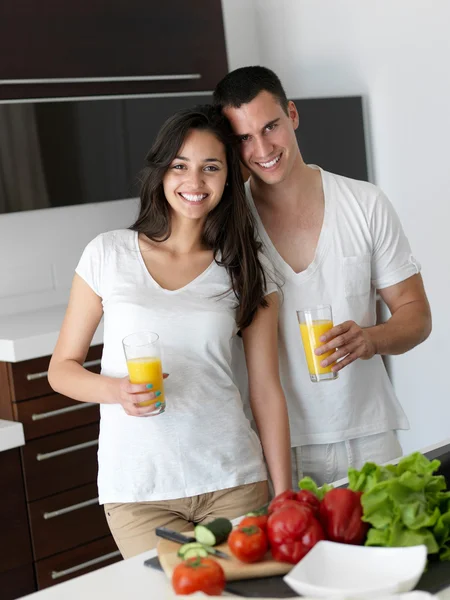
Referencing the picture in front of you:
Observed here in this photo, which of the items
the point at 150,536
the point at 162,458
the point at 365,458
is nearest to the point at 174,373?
the point at 162,458

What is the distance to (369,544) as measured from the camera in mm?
1299

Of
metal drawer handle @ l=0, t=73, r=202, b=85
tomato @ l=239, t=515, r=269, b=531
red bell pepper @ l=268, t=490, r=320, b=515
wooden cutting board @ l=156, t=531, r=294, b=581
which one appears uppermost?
metal drawer handle @ l=0, t=73, r=202, b=85

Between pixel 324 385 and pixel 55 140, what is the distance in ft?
5.41

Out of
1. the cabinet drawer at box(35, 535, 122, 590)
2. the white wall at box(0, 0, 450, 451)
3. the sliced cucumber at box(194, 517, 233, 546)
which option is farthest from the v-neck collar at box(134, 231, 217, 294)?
the white wall at box(0, 0, 450, 451)

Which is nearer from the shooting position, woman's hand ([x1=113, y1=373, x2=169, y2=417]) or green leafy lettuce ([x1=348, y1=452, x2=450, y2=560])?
green leafy lettuce ([x1=348, y1=452, x2=450, y2=560])

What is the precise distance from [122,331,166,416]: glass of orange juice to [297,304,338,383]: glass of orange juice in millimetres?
326

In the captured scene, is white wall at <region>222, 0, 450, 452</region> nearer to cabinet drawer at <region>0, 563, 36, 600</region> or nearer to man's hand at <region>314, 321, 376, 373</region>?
cabinet drawer at <region>0, 563, 36, 600</region>

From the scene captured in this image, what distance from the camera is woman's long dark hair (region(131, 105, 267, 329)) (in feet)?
6.51

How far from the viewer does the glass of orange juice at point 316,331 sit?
1862mm

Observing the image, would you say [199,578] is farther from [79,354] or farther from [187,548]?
[79,354]

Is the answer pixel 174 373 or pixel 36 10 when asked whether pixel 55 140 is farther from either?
pixel 174 373

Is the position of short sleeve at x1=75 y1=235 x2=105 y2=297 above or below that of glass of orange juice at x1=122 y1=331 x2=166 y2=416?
above

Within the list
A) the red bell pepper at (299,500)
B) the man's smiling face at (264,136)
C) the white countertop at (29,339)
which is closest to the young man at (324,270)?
the man's smiling face at (264,136)

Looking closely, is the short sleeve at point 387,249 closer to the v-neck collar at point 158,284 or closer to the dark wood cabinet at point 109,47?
the v-neck collar at point 158,284
